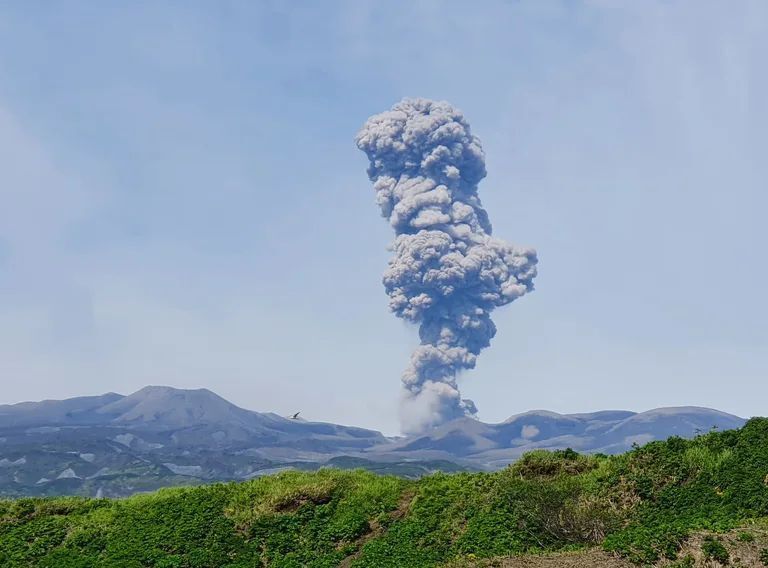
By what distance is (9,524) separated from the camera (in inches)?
973

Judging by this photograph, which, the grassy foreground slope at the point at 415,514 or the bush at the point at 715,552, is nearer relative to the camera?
the bush at the point at 715,552

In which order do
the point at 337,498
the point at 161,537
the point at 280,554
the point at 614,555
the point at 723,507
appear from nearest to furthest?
the point at 614,555 < the point at 723,507 < the point at 280,554 < the point at 161,537 < the point at 337,498

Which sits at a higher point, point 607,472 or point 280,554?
point 607,472

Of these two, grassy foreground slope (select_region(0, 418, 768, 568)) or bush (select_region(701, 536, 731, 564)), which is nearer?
bush (select_region(701, 536, 731, 564))

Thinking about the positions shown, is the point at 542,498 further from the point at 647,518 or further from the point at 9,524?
the point at 9,524

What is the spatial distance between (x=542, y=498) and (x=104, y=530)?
15562 mm

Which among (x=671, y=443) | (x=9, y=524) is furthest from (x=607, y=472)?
(x=9, y=524)

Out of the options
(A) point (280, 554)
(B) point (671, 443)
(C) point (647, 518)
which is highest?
(B) point (671, 443)

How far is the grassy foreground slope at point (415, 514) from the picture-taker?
64.0 feet

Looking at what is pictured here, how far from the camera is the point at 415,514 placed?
22.1 m

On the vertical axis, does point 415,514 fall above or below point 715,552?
below

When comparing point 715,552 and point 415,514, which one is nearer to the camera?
point 715,552

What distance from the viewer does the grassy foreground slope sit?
19500mm

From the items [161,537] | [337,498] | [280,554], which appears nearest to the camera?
[280,554]
